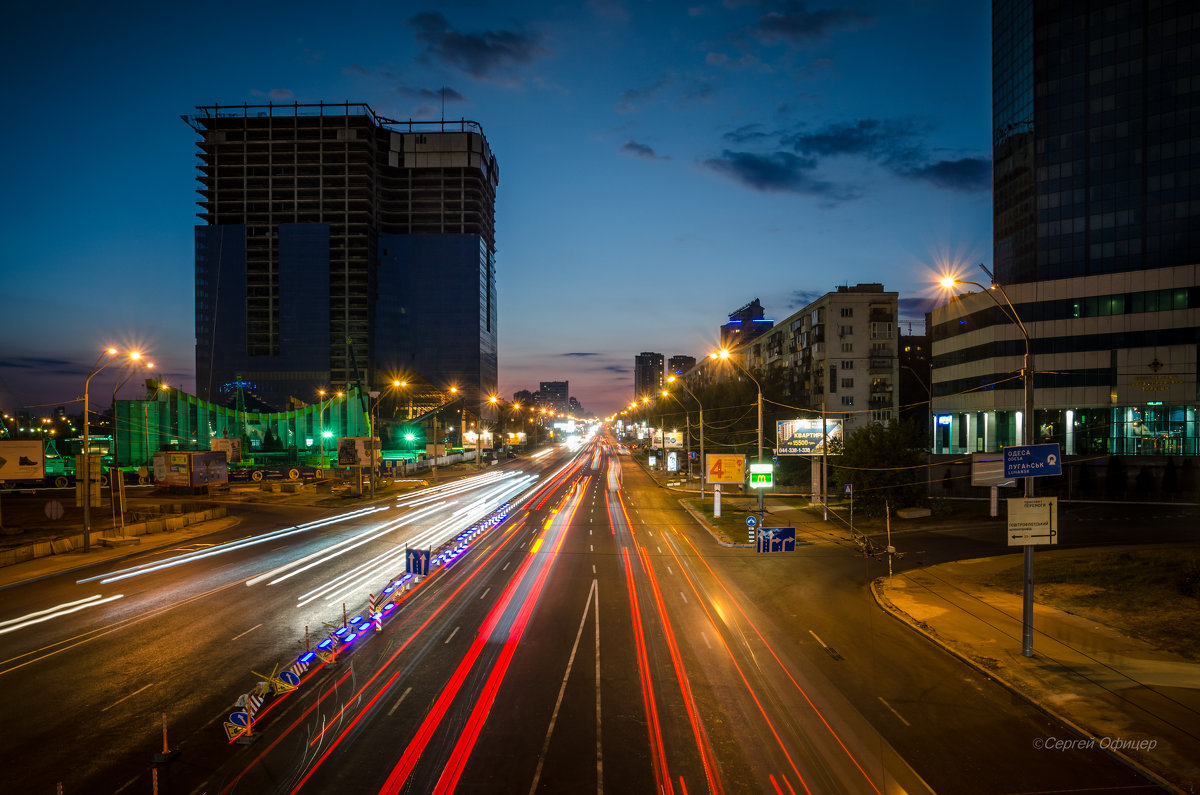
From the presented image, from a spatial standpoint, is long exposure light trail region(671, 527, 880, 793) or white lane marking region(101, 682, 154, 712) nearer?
long exposure light trail region(671, 527, 880, 793)

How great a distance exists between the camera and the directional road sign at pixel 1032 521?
1625cm

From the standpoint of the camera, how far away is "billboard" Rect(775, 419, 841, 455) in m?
43.5

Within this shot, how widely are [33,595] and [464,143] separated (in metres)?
178

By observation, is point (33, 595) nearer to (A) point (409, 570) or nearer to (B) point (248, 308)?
(A) point (409, 570)

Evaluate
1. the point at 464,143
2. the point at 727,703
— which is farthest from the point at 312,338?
the point at 727,703

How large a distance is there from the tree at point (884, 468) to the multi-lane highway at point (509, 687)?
631 inches

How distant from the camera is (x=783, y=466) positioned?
6350cm

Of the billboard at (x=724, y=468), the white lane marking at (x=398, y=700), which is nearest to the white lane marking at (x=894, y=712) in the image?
the white lane marking at (x=398, y=700)

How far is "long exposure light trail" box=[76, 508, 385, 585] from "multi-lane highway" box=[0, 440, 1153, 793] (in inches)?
16.8

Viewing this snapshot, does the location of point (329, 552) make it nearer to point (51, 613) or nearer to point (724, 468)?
point (51, 613)

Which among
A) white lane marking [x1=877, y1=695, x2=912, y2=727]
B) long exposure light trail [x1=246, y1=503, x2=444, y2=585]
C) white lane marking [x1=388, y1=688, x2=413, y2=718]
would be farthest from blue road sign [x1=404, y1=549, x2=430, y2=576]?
white lane marking [x1=877, y1=695, x2=912, y2=727]

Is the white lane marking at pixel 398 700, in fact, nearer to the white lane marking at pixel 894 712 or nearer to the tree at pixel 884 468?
the white lane marking at pixel 894 712

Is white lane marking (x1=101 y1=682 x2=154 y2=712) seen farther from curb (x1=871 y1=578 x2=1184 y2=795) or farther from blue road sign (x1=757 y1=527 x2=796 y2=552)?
blue road sign (x1=757 y1=527 x2=796 y2=552)

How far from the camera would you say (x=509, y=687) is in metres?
13.9
